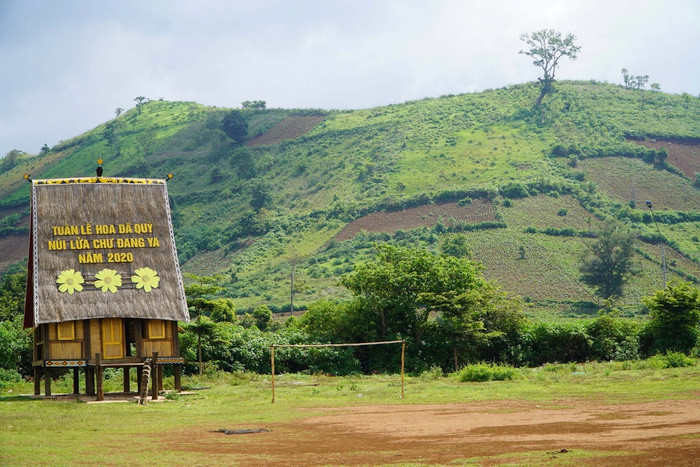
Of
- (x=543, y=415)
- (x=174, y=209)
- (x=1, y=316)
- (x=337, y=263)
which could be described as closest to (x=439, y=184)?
(x=337, y=263)

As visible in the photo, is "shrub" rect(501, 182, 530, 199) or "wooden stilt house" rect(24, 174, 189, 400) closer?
"wooden stilt house" rect(24, 174, 189, 400)

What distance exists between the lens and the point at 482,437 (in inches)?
686

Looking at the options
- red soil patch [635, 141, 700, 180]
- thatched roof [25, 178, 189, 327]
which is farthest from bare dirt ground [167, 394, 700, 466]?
red soil patch [635, 141, 700, 180]

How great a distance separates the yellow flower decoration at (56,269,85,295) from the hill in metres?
A: 50.2

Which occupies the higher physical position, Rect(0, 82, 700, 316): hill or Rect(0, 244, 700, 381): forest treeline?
Rect(0, 82, 700, 316): hill

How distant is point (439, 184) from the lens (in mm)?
105000

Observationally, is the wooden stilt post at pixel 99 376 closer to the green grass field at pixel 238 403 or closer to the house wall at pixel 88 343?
the house wall at pixel 88 343

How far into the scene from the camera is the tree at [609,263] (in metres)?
77.6

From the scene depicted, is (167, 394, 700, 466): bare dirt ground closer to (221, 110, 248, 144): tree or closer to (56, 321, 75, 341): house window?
(56, 321, 75, 341): house window

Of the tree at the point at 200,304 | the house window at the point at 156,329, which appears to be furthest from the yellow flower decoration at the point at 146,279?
the tree at the point at 200,304

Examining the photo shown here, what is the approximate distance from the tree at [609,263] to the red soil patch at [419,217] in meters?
15.5

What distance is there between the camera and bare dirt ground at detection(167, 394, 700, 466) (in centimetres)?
1455

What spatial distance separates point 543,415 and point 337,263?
230ft

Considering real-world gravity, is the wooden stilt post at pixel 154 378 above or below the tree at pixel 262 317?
below
